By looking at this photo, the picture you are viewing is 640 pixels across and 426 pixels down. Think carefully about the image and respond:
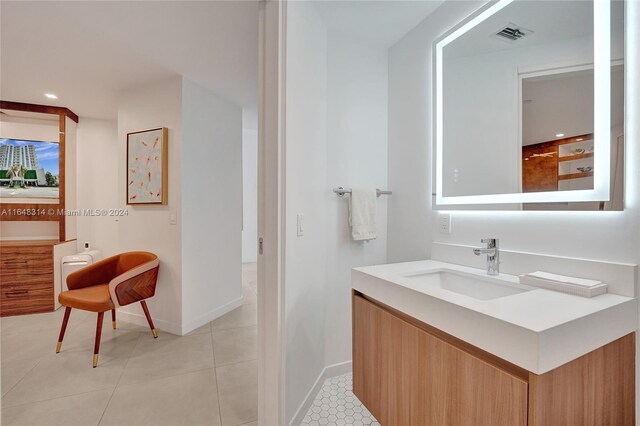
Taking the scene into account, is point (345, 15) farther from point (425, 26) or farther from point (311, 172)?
point (311, 172)

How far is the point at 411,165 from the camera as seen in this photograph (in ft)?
6.02

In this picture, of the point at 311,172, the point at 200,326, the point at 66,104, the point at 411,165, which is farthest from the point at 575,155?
the point at 66,104

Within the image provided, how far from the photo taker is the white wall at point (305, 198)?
1335 millimetres

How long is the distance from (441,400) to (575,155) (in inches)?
41.5

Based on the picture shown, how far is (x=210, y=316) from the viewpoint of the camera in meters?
2.84

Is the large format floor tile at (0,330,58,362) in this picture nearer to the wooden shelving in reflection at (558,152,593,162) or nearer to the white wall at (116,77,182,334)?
the white wall at (116,77,182,334)

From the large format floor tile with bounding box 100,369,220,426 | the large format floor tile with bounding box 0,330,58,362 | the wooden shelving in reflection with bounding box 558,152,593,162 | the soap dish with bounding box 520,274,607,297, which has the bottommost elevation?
the large format floor tile with bounding box 100,369,220,426

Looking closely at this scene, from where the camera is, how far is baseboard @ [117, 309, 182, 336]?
99.6 inches

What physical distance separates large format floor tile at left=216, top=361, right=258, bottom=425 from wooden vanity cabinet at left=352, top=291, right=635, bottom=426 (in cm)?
78

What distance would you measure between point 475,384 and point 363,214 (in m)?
1.16

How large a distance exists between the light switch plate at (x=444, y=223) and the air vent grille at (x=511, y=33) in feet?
2.94

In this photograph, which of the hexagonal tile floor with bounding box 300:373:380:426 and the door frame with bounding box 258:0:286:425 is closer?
the door frame with bounding box 258:0:286:425

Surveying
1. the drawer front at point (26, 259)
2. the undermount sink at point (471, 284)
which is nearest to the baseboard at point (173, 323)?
the drawer front at point (26, 259)

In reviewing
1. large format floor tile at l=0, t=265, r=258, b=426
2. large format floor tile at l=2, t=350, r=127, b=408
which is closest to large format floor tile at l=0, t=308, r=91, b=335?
large format floor tile at l=0, t=265, r=258, b=426
